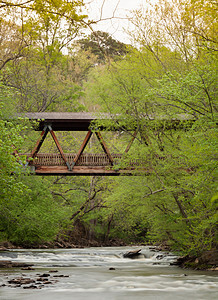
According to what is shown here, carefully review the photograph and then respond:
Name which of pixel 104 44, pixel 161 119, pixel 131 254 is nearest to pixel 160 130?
pixel 161 119

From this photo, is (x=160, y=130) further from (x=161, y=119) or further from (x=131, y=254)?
(x=131, y=254)

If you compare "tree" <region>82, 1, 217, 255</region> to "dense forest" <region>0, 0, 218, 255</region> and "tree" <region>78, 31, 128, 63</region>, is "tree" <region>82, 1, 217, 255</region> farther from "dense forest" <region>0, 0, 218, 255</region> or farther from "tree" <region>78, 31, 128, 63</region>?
"tree" <region>78, 31, 128, 63</region>

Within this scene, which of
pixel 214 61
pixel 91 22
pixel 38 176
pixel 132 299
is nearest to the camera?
pixel 91 22

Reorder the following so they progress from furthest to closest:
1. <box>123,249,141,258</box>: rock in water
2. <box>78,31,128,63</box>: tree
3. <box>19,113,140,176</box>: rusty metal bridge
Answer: <box>123,249,141,258</box>: rock in water, <box>19,113,140,176</box>: rusty metal bridge, <box>78,31,128,63</box>: tree

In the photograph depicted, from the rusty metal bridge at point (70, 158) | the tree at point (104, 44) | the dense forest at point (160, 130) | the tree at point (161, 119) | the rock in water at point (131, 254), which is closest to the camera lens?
the tree at point (104, 44)

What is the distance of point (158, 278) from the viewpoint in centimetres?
971

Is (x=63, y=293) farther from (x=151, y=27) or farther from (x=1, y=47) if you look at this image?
(x=1, y=47)

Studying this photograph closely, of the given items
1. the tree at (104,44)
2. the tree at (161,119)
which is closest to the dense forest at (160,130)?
the tree at (161,119)

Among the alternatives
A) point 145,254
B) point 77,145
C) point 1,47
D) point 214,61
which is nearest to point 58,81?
point 77,145

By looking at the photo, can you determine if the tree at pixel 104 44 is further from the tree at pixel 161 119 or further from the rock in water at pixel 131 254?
the rock in water at pixel 131 254

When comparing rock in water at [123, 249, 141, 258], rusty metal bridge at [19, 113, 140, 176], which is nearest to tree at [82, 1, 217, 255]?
rusty metal bridge at [19, 113, 140, 176]

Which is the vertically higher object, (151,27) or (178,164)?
(151,27)

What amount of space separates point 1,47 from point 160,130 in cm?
918

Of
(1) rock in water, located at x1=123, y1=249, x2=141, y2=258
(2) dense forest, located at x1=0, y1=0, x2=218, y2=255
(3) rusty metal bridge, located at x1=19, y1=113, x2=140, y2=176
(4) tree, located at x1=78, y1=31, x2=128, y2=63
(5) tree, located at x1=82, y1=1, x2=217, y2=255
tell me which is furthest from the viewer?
(1) rock in water, located at x1=123, y1=249, x2=141, y2=258
